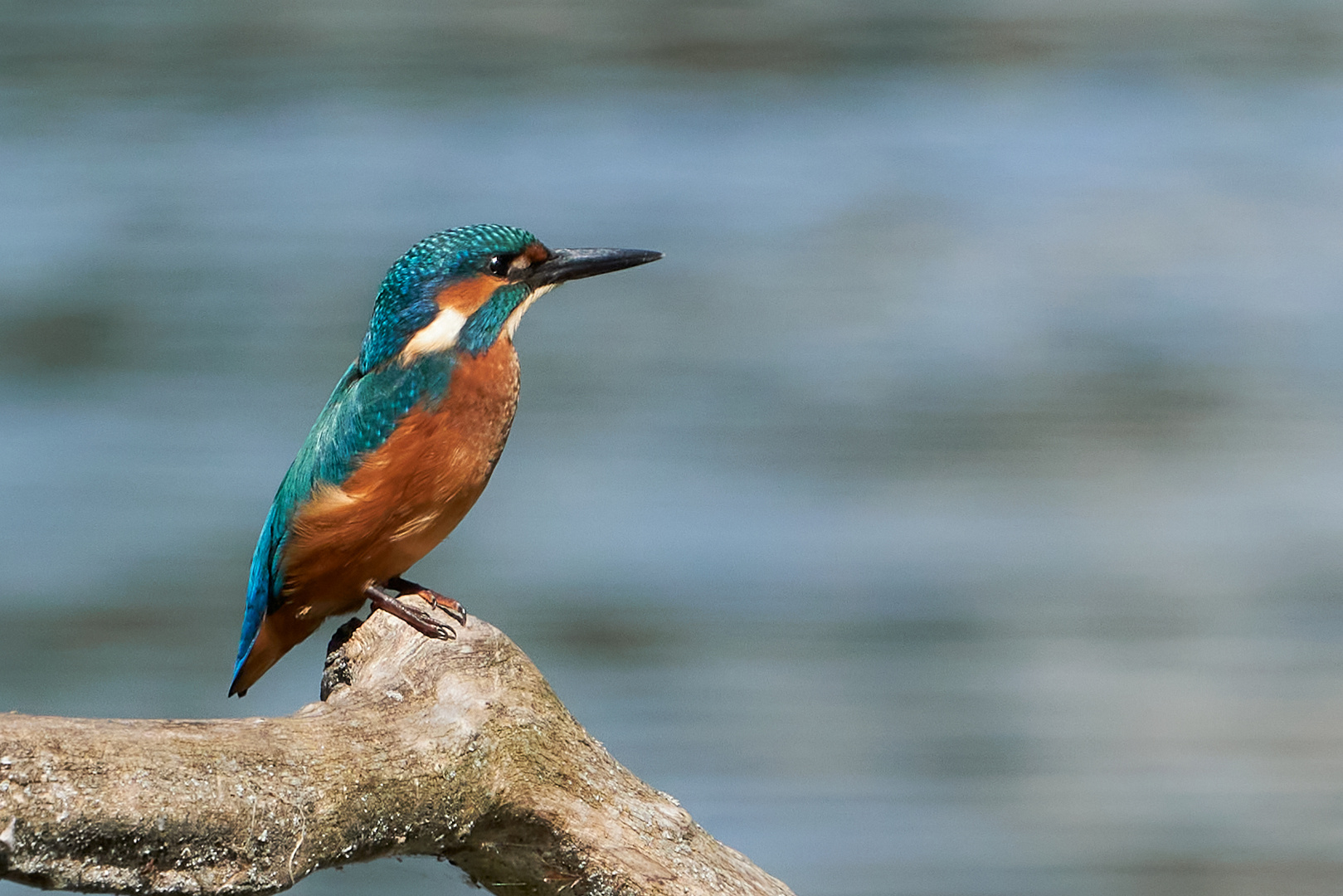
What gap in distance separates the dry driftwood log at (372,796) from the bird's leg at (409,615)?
0.6 inches

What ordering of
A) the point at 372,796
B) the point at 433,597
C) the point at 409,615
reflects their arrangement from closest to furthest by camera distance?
the point at 372,796, the point at 409,615, the point at 433,597

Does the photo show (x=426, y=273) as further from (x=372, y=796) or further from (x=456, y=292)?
(x=372, y=796)

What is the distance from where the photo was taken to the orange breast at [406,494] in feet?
4.79

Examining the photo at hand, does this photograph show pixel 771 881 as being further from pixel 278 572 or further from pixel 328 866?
pixel 278 572

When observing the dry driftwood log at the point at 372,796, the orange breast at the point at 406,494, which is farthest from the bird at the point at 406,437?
the dry driftwood log at the point at 372,796

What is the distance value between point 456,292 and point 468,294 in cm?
1

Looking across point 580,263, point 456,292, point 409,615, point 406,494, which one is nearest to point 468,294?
point 456,292

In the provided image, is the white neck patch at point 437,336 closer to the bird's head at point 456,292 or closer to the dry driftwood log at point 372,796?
the bird's head at point 456,292

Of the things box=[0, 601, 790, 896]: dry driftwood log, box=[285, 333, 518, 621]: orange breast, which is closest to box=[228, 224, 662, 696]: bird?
box=[285, 333, 518, 621]: orange breast

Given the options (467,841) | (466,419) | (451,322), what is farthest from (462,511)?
(467,841)

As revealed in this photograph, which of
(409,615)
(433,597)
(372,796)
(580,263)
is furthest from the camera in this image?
(580,263)

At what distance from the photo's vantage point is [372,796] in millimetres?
947

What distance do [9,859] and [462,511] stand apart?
0.81 metres

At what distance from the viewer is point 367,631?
1357 millimetres
